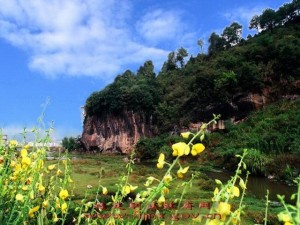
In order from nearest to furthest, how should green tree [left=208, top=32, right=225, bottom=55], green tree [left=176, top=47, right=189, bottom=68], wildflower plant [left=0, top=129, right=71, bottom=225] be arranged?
wildflower plant [left=0, top=129, right=71, bottom=225] → green tree [left=208, top=32, right=225, bottom=55] → green tree [left=176, top=47, right=189, bottom=68]

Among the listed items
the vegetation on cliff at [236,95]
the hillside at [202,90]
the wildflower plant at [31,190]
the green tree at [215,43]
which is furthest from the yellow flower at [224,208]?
the green tree at [215,43]

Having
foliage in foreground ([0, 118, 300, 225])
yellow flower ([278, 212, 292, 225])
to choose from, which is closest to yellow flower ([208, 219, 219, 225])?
foliage in foreground ([0, 118, 300, 225])

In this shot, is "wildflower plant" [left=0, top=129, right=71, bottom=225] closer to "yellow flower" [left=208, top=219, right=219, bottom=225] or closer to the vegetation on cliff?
"yellow flower" [left=208, top=219, right=219, bottom=225]

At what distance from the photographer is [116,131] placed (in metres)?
58.4

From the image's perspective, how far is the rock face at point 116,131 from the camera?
54.5 m

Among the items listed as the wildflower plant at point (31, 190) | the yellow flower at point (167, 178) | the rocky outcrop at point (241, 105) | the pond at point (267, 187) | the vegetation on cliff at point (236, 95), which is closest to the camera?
the yellow flower at point (167, 178)

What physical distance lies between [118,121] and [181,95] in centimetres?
1120

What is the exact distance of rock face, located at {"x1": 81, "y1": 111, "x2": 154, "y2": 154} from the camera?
54500 millimetres

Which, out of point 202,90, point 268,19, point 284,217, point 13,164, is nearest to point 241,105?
point 202,90

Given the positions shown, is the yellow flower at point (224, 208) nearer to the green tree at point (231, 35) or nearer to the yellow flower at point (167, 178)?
the yellow flower at point (167, 178)

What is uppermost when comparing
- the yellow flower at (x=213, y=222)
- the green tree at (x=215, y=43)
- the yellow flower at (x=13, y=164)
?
the green tree at (x=215, y=43)

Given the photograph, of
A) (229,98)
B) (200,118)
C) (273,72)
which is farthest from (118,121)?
(273,72)

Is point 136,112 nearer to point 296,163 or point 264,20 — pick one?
point 264,20

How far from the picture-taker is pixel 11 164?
11.3ft
